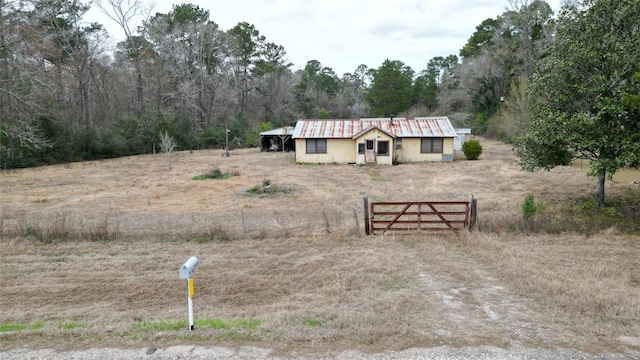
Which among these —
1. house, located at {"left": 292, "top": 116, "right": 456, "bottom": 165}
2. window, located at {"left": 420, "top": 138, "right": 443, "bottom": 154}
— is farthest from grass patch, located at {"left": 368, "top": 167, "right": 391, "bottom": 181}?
A: window, located at {"left": 420, "top": 138, "right": 443, "bottom": 154}

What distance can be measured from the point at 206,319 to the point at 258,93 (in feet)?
208

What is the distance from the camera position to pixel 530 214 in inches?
466

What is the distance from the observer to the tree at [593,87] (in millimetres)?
11758

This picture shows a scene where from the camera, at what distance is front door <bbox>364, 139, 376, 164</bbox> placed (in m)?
30.4

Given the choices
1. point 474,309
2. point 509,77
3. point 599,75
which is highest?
point 509,77

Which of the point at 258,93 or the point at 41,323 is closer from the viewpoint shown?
the point at 41,323

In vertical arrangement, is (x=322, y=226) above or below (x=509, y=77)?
below

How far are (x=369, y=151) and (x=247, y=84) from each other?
135 feet

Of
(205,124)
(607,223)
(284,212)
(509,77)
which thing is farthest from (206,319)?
(509,77)

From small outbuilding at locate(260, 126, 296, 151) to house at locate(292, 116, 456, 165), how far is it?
Answer: 9725 mm

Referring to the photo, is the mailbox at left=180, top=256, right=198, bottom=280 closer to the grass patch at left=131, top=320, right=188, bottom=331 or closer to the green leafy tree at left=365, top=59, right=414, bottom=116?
the grass patch at left=131, top=320, right=188, bottom=331

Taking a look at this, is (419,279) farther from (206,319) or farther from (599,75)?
(599,75)

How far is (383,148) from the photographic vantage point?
30.7m

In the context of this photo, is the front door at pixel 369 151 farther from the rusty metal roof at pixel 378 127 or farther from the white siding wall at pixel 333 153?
the rusty metal roof at pixel 378 127
